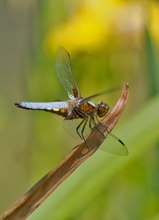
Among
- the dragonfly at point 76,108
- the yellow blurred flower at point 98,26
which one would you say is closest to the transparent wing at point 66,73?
the dragonfly at point 76,108

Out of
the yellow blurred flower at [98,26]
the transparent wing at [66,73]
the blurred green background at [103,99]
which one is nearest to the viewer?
the blurred green background at [103,99]

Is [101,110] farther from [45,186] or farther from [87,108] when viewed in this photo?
[45,186]

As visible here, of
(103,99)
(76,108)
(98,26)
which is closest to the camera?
(76,108)

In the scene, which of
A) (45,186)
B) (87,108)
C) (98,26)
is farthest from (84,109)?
(98,26)

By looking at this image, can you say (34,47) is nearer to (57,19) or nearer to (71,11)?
(57,19)

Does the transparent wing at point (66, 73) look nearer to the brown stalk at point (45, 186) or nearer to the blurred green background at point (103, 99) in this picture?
the blurred green background at point (103, 99)

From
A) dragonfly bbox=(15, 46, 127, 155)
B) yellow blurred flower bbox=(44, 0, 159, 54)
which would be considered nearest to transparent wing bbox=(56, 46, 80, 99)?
dragonfly bbox=(15, 46, 127, 155)
